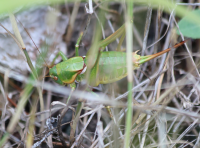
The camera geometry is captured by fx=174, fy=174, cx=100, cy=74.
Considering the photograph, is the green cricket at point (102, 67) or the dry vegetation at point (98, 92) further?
the green cricket at point (102, 67)

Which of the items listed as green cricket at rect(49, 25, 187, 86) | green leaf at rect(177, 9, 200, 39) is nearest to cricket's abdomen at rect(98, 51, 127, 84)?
green cricket at rect(49, 25, 187, 86)

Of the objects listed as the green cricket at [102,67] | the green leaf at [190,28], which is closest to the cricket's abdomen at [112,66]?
the green cricket at [102,67]

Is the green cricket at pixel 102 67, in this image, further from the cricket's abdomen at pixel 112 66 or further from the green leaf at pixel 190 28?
the green leaf at pixel 190 28

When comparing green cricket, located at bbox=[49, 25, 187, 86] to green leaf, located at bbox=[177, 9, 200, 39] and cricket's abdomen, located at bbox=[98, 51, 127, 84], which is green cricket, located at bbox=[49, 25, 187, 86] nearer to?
cricket's abdomen, located at bbox=[98, 51, 127, 84]

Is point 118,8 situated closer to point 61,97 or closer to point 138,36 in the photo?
point 138,36

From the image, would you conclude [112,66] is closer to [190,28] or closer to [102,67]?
[102,67]

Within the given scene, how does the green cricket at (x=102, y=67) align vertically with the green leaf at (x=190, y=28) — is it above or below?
below
